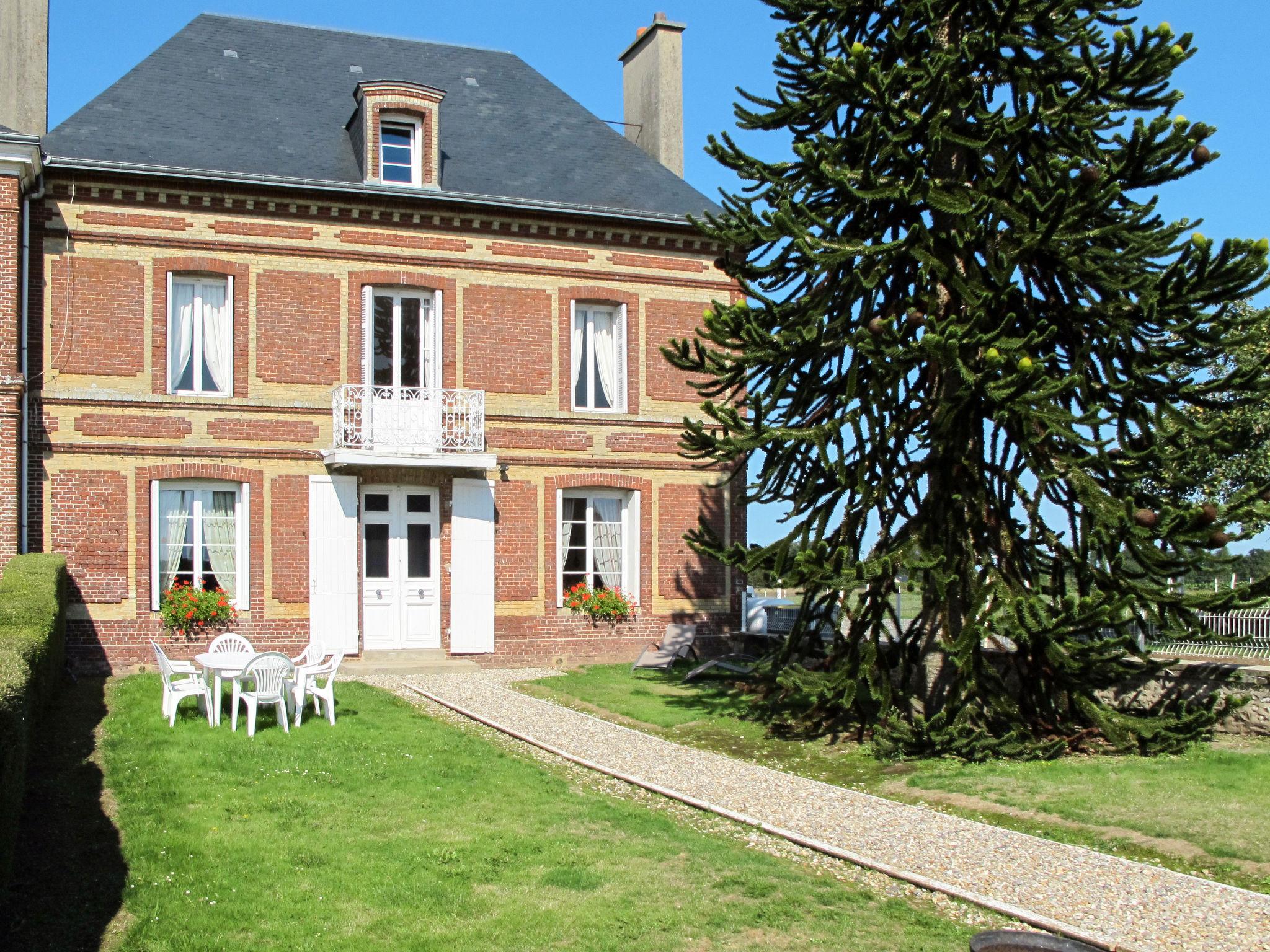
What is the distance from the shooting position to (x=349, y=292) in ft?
60.3

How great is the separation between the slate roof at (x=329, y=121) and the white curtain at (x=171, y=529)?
4.60 m

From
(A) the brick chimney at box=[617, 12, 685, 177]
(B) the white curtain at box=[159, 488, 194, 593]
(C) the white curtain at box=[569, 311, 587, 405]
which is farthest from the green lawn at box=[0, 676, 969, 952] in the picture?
(A) the brick chimney at box=[617, 12, 685, 177]

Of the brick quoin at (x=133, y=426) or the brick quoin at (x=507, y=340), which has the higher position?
the brick quoin at (x=507, y=340)

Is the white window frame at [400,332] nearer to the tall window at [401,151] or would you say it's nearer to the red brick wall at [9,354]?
the tall window at [401,151]

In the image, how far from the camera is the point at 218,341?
1791cm

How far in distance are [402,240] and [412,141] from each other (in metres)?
1.65

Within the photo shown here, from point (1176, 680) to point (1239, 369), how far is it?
306 cm

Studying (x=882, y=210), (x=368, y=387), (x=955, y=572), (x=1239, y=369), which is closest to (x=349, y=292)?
(x=368, y=387)

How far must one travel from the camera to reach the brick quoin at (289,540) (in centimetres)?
1780

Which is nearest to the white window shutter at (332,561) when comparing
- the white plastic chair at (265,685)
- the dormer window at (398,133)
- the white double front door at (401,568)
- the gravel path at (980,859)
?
the white double front door at (401,568)

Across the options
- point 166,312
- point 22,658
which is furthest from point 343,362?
point 22,658

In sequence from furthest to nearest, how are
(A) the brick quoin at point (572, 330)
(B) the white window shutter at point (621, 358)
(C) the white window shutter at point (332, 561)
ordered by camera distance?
(B) the white window shutter at point (621, 358), (A) the brick quoin at point (572, 330), (C) the white window shutter at point (332, 561)

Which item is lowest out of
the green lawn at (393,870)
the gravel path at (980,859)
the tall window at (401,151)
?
the gravel path at (980,859)

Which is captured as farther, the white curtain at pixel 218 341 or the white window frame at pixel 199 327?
the white curtain at pixel 218 341
